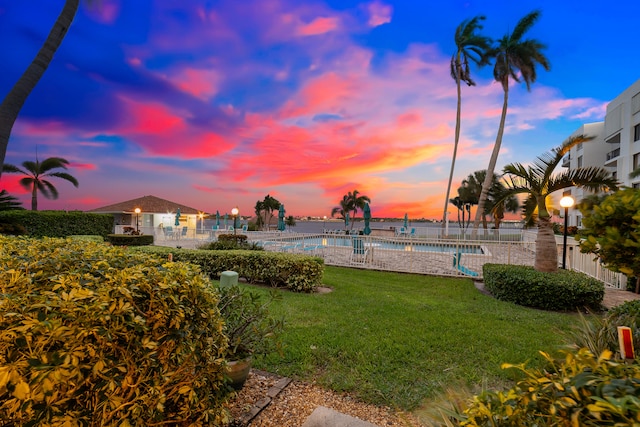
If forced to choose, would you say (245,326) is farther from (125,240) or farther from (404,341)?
(125,240)

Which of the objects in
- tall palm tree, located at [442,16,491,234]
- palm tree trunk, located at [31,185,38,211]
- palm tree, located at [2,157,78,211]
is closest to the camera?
tall palm tree, located at [442,16,491,234]

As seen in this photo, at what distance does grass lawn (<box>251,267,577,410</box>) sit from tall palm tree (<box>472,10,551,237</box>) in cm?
1512

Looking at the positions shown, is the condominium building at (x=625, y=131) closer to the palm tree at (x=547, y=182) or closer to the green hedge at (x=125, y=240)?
the palm tree at (x=547, y=182)

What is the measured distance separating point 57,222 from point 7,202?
2153 mm

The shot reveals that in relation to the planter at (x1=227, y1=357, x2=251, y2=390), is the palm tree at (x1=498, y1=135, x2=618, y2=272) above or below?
above

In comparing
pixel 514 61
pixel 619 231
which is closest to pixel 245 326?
pixel 619 231

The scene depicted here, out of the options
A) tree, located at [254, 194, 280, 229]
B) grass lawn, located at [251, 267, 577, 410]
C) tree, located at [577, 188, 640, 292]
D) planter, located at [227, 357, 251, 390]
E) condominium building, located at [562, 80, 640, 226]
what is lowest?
grass lawn, located at [251, 267, 577, 410]

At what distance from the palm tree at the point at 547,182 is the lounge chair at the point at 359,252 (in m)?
5.65

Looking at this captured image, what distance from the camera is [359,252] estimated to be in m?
11.5

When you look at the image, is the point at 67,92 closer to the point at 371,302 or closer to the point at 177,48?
the point at 177,48

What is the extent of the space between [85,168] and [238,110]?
480 inches

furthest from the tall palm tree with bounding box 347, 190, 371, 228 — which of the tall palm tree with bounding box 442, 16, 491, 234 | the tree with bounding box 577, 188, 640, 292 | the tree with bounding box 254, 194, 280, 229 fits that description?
→ the tree with bounding box 577, 188, 640, 292

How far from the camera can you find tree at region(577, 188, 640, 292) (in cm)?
217

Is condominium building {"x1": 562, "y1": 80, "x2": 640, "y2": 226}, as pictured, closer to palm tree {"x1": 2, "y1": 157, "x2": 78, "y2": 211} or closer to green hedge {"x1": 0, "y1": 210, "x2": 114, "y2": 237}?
green hedge {"x1": 0, "y1": 210, "x2": 114, "y2": 237}
